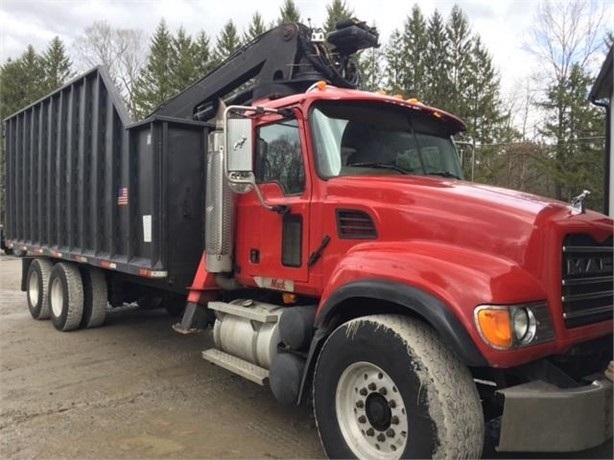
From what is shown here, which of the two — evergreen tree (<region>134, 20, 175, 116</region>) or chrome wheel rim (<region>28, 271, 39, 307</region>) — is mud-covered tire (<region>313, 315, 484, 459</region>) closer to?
chrome wheel rim (<region>28, 271, 39, 307</region>)

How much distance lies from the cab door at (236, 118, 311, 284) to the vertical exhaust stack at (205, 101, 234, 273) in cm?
9

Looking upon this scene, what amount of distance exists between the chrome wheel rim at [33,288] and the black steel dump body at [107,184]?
0.40 metres

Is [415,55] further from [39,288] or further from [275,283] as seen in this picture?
[275,283]

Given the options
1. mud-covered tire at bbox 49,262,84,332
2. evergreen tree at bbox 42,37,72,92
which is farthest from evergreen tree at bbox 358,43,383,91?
mud-covered tire at bbox 49,262,84,332

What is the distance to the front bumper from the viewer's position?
9.65ft

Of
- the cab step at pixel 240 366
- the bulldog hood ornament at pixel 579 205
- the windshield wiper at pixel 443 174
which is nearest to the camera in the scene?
the bulldog hood ornament at pixel 579 205

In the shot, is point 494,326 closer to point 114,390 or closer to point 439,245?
point 439,245

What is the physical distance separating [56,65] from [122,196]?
42.1m

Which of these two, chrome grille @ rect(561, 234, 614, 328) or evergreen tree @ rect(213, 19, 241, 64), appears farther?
evergreen tree @ rect(213, 19, 241, 64)

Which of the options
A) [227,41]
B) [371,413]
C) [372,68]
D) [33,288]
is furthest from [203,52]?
[371,413]

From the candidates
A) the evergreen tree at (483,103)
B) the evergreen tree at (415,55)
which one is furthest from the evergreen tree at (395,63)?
the evergreen tree at (483,103)

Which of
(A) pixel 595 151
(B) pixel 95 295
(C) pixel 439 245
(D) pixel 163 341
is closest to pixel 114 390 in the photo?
(D) pixel 163 341

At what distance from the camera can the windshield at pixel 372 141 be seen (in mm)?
4328

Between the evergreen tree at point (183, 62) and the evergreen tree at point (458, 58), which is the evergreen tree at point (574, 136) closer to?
the evergreen tree at point (458, 58)
